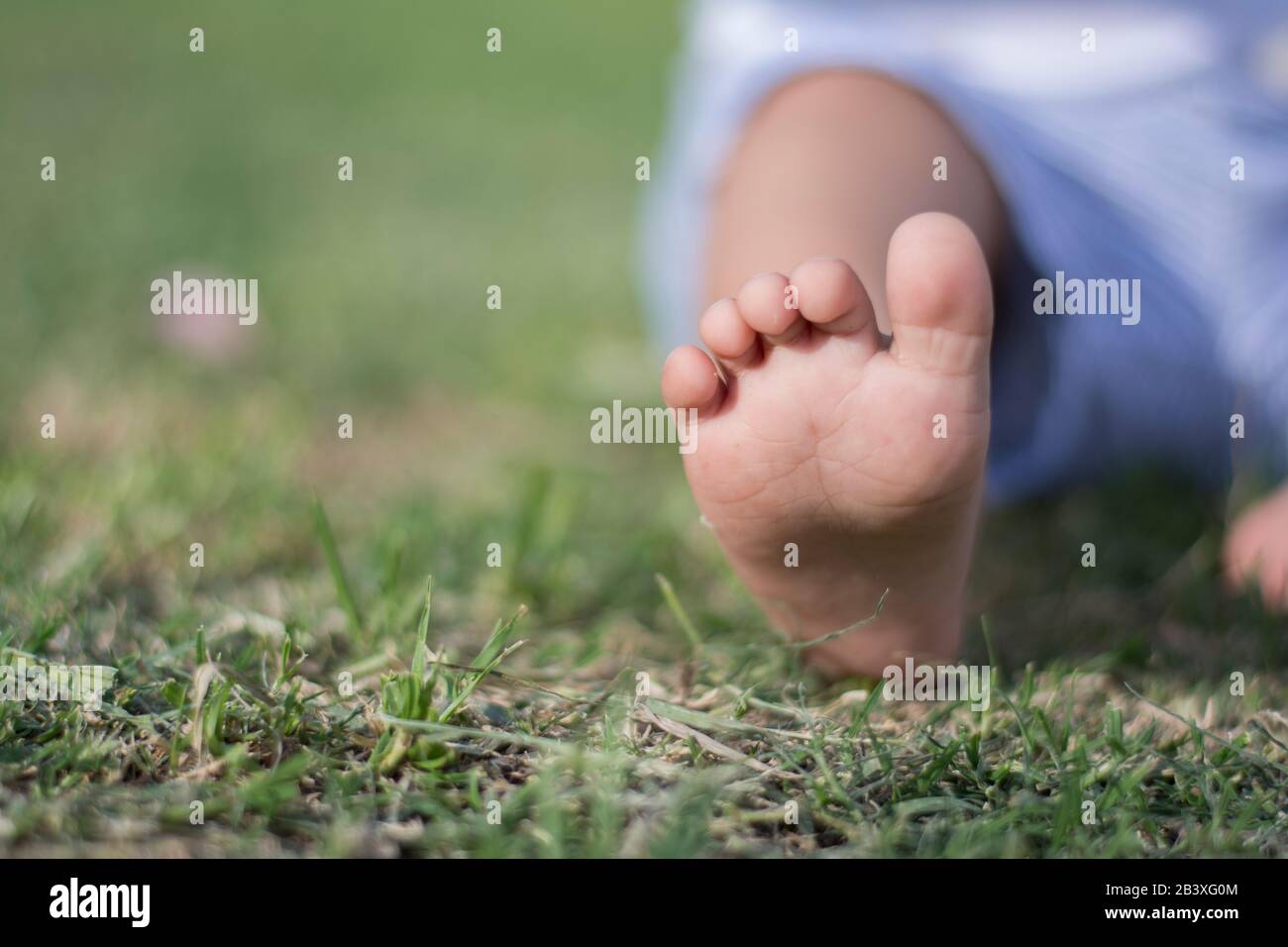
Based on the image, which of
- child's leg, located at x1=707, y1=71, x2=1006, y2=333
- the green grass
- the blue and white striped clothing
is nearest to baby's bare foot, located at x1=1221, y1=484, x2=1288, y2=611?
the green grass

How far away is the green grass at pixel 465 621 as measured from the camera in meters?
0.82

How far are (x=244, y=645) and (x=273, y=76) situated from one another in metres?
4.08

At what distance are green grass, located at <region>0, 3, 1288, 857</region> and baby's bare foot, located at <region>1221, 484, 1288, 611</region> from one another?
41 millimetres

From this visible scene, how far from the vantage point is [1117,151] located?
1499 millimetres

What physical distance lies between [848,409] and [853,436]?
0.02 meters

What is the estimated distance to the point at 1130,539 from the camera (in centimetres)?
148

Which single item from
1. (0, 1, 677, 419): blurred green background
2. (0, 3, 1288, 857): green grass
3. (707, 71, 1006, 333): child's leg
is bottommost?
(0, 3, 1288, 857): green grass

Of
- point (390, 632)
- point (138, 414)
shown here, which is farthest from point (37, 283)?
point (390, 632)

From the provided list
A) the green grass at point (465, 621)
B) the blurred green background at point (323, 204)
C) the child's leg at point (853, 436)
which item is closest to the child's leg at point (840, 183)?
the child's leg at point (853, 436)

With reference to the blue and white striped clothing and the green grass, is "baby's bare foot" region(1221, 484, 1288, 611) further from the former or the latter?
the blue and white striped clothing

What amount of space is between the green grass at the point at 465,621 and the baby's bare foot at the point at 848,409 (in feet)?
0.48

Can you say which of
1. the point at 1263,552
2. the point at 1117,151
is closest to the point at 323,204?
the point at 1117,151

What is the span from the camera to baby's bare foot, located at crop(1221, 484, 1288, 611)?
1241mm

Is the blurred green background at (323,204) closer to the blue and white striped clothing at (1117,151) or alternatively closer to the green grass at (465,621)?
the green grass at (465,621)
